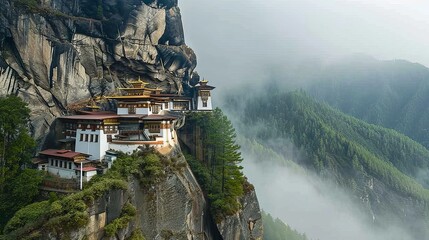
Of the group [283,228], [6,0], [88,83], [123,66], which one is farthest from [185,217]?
[283,228]

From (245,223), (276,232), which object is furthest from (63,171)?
(276,232)

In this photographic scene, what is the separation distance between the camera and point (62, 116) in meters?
37.0

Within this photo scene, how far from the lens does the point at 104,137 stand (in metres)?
33.8

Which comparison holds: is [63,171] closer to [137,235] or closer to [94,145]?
[94,145]

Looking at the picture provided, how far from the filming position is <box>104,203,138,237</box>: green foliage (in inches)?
1035

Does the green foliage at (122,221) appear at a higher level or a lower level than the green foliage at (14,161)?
lower

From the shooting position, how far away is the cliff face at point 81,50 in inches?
1414

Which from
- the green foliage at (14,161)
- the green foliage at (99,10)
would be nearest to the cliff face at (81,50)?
the green foliage at (99,10)

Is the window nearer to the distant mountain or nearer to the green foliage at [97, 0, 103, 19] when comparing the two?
the green foliage at [97, 0, 103, 19]

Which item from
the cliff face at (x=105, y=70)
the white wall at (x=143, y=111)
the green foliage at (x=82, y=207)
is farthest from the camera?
the white wall at (x=143, y=111)

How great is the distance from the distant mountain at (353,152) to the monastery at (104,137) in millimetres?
103123

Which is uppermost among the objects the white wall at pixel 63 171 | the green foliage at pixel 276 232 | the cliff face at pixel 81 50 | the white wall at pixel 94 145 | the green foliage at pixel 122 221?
the cliff face at pixel 81 50

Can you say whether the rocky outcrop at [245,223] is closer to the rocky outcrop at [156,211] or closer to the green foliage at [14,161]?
the rocky outcrop at [156,211]

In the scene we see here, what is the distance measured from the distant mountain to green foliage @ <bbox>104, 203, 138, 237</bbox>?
357 ft
